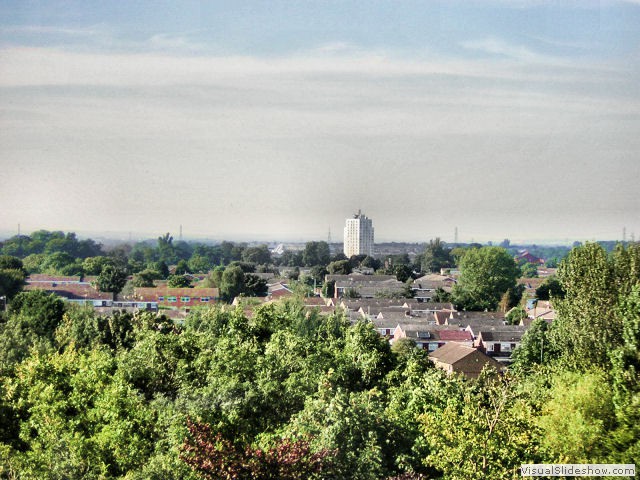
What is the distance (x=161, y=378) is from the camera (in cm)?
823

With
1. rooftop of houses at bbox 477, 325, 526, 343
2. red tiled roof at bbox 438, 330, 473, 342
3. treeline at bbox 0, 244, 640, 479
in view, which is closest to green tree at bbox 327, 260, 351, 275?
red tiled roof at bbox 438, 330, 473, 342

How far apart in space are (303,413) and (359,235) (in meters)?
77.3

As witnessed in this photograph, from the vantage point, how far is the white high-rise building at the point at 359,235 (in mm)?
83062

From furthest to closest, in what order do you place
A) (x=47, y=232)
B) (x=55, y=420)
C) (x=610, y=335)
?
(x=47, y=232), (x=610, y=335), (x=55, y=420)

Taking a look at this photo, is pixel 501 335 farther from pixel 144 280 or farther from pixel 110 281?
pixel 144 280

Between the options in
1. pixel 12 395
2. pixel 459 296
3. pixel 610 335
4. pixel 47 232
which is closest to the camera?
pixel 12 395

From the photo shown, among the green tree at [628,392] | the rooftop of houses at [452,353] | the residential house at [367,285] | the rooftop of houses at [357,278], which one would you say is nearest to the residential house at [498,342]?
the rooftop of houses at [452,353]

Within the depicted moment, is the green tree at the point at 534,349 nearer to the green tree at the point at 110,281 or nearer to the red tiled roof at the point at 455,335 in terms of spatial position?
the red tiled roof at the point at 455,335

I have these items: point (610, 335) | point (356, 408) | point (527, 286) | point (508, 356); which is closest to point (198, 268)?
point (527, 286)

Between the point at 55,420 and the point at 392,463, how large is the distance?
2908 mm

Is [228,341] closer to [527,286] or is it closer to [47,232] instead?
[527,286]

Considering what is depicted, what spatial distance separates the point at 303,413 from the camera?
595 cm

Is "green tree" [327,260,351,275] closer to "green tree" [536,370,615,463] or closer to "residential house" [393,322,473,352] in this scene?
"residential house" [393,322,473,352]

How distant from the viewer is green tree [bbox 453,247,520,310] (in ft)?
102
